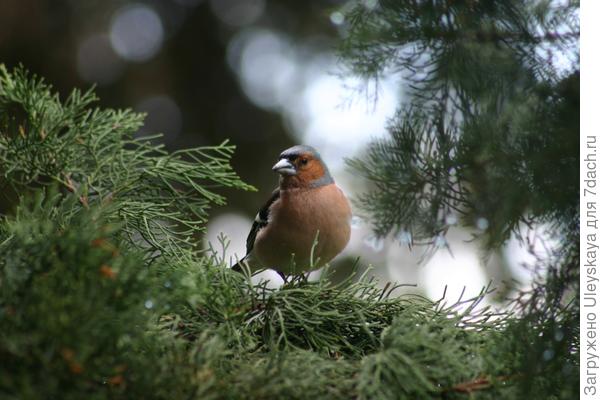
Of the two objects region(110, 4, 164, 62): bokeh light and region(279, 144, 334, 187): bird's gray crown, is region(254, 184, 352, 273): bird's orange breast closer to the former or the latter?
region(279, 144, 334, 187): bird's gray crown

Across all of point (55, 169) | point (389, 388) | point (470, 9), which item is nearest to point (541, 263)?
point (389, 388)

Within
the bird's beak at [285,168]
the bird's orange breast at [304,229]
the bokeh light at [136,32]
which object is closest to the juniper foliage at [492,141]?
the bird's orange breast at [304,229]

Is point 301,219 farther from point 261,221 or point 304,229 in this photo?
point 261,221

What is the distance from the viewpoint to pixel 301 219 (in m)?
3.33

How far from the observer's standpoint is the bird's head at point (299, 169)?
3.57m

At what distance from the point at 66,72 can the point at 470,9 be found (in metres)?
4.73

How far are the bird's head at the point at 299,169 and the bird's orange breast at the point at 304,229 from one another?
7cm

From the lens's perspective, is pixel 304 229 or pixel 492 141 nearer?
pixel 492 141

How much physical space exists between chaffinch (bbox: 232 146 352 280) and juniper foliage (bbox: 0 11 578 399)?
1291 mm

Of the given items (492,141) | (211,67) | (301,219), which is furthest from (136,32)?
(492,141)

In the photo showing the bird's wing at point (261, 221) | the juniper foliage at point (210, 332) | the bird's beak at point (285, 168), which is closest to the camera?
the juniper foliage at point (210, 332)

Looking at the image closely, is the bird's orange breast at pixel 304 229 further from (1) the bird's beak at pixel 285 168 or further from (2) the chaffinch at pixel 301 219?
(1) the bird's beak at pixel 285 168

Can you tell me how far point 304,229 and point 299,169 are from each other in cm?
47

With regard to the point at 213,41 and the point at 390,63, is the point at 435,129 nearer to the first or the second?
the point at 390,63
